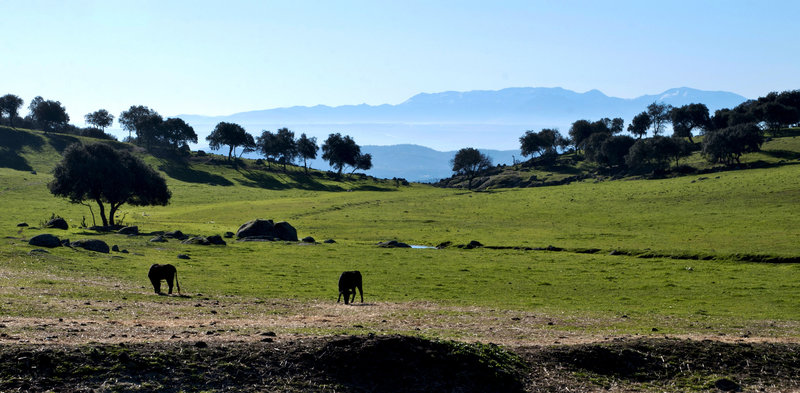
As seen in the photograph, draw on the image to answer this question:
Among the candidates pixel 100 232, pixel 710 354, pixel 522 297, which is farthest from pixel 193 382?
pixel 100 232

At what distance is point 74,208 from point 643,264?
86.4m

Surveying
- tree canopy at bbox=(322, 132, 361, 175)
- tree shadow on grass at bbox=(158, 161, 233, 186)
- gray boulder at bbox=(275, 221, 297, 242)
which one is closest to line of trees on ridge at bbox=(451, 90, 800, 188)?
tree canopy at bbox=(322, 132, 361, 175)

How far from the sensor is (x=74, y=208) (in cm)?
9594

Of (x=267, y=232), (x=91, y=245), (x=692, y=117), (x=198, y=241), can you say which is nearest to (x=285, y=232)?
(x=267, y=232)

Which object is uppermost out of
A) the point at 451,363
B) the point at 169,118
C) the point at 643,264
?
the point at 169,118

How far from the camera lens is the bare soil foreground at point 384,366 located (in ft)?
46.9

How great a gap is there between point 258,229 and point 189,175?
101m

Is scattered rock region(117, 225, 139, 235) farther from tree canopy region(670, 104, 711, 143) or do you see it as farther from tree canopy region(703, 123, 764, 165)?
tree canopy region(670, 104, 711, 143)

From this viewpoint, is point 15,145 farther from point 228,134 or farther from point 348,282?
point 348,282

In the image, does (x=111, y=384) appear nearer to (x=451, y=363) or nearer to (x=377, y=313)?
(x=451, y=363)

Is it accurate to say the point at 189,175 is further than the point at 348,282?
Yes

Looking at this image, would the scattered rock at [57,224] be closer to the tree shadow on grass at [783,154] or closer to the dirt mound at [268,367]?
the dirt mound at [268,367]

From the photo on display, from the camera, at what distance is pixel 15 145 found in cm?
16500

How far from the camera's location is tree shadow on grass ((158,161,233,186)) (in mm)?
156625
